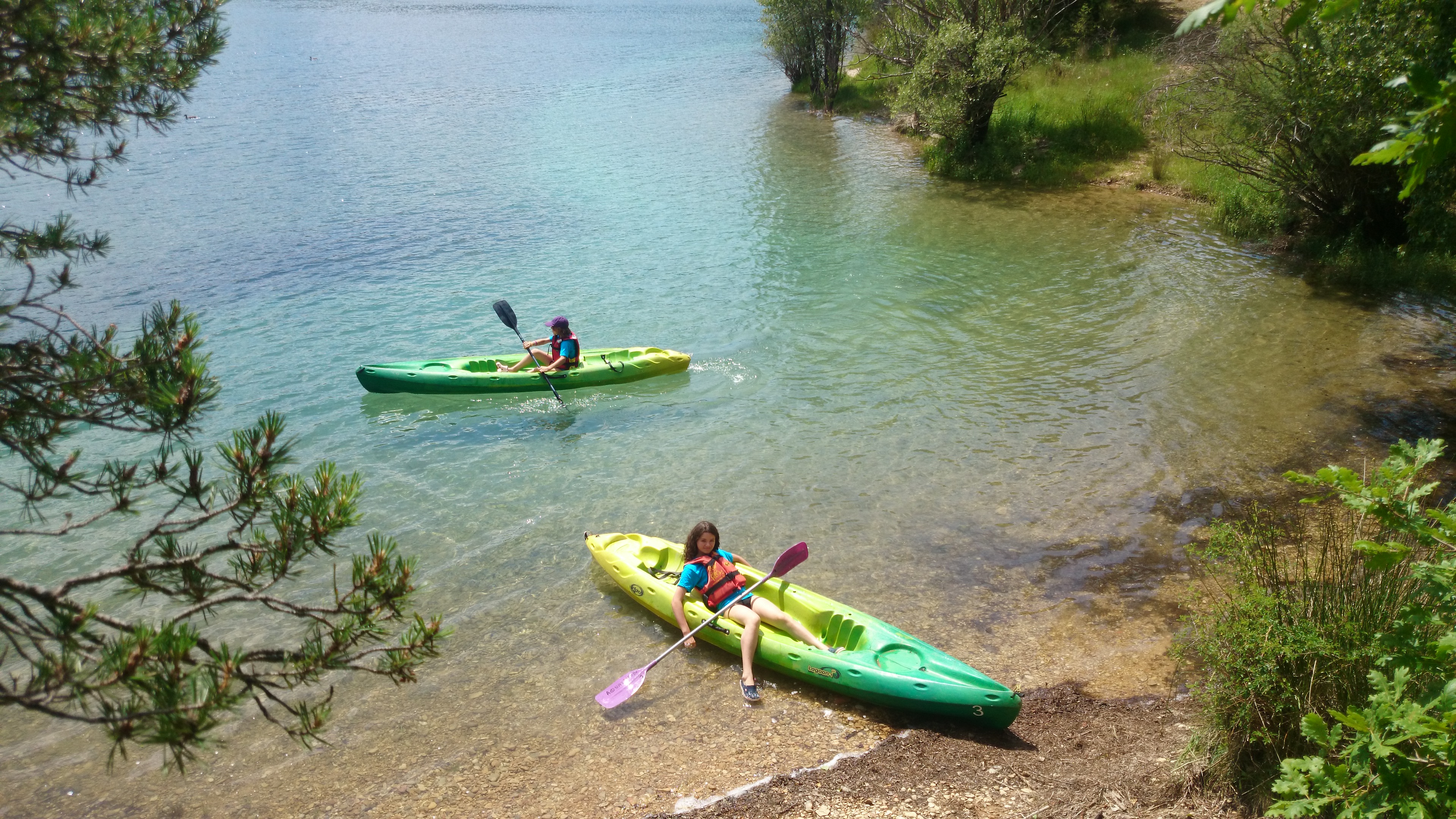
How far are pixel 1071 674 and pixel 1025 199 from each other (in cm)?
1512

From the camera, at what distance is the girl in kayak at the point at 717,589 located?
7102 millimetres

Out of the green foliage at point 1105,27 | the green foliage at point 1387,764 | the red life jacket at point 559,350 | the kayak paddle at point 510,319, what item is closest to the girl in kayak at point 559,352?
the red life jacket at point 559,350

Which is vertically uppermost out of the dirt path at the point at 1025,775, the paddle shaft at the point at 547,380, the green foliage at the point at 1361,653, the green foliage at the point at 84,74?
the green foliage at the point at 84,74

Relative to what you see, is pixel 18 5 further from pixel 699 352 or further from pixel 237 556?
pixel 699 352

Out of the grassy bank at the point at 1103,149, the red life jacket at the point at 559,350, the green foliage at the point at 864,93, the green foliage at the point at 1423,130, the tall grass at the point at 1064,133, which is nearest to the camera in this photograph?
the green foliage at the point at 1423,130

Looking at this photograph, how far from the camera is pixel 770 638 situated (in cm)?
695

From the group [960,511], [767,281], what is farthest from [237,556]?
[767,281]

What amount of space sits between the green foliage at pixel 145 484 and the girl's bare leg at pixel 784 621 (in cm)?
396

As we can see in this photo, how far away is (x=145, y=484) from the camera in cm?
331

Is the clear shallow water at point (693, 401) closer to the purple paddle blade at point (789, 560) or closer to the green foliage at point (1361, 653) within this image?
the purple paddle blade at point (789, 560)

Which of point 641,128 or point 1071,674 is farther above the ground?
point 641,128

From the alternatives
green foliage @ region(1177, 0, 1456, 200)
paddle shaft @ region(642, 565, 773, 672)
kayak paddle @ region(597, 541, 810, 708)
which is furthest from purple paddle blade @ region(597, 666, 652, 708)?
green foliage @ region(1177, 0, 1456, 200)

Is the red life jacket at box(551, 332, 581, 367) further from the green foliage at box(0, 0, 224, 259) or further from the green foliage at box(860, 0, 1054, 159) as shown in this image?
the green foliage at box(860, 0, 1054, 159)

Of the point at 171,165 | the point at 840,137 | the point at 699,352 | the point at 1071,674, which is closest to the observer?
the point at 1071,674
